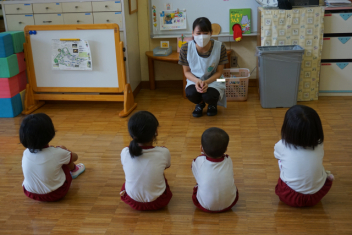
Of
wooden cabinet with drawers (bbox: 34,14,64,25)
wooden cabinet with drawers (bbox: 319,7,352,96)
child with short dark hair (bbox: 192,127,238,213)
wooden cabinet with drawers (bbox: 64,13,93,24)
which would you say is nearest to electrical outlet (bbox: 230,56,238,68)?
wooden cabinet with drawers (bbox: 319,7,352,96)

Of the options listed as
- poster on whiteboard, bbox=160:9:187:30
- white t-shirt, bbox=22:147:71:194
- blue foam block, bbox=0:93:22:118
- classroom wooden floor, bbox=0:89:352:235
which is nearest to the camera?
classroom wooden floor, bbox=0:89:352:235

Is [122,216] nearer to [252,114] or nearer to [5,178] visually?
[5,178]

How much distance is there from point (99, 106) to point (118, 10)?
969 millimetres

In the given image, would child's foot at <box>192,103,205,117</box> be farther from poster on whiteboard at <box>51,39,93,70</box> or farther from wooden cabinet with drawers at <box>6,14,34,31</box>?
wooden cabinet with drawers at <box>6,14,34,31</box>

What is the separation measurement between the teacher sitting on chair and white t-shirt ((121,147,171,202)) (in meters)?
1.43

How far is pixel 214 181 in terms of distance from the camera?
169 cm

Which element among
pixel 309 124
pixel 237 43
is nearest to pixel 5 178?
pixel 309 124

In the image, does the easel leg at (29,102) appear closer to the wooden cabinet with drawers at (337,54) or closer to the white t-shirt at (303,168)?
the white t-shirt at (303,168)

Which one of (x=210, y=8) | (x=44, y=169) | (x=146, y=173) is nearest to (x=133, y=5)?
(x=210, y=8)

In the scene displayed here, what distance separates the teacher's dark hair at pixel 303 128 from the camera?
1630mm

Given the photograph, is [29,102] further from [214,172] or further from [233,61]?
[214,172]

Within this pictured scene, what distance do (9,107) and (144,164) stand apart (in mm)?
2129

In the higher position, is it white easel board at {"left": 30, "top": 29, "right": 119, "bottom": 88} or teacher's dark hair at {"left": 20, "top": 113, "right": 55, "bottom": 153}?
white easel board at {"left": 30, "top": 29, "right": 119, "bottom": 88}

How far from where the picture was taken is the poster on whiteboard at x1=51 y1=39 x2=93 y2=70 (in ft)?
10.5
